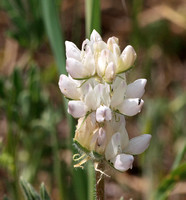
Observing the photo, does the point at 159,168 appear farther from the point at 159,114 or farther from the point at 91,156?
the point at 91,156

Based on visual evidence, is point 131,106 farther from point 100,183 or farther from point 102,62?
point 100,183

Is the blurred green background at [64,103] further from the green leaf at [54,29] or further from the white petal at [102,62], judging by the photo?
the white petal at [102,62]

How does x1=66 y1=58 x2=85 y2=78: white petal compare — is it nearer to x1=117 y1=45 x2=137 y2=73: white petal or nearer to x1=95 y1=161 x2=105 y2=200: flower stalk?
x1=117 y1=45 x2=137 y2=73: white petal

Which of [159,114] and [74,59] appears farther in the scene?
[159,114]

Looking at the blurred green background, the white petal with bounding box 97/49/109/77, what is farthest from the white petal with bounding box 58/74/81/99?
the blurred green background

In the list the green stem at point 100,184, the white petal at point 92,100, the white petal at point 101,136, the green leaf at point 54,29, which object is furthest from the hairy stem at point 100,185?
the green leaf at point 54,29

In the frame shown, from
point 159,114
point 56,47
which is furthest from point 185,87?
point 56,47
